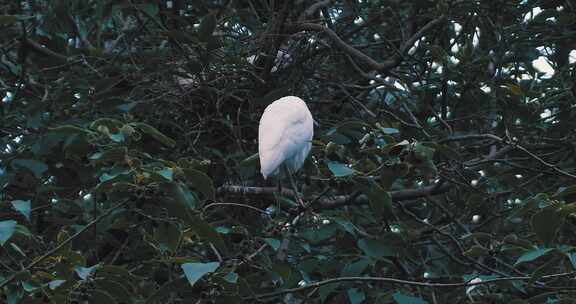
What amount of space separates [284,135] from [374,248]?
2.29 ft

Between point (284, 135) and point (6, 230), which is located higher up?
point (6, 230)

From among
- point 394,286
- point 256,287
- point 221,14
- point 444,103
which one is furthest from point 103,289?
point 221,14

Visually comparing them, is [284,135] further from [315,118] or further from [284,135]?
[315,118]

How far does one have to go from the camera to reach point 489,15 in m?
3.28

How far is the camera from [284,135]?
2857mm

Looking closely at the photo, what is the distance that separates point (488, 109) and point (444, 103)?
0.19 meters

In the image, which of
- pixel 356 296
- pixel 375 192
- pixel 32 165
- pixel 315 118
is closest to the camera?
pixel 375 192

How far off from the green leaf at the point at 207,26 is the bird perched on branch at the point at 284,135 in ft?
1.03

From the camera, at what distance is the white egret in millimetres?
2750

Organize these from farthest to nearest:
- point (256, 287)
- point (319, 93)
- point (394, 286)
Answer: point (319, 93) → point (394, 286) → point (256, 287)

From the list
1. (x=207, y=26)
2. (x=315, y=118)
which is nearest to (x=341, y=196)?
(x=315, y=118)

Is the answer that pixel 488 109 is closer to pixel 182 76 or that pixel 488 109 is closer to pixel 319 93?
pixel 319 93

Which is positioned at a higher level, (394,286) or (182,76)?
(182,76)

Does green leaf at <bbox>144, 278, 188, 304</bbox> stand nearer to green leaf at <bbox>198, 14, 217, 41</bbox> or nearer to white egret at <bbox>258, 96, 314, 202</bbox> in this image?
white egret at <bbox>258, 96, 314, 202</bbox>
